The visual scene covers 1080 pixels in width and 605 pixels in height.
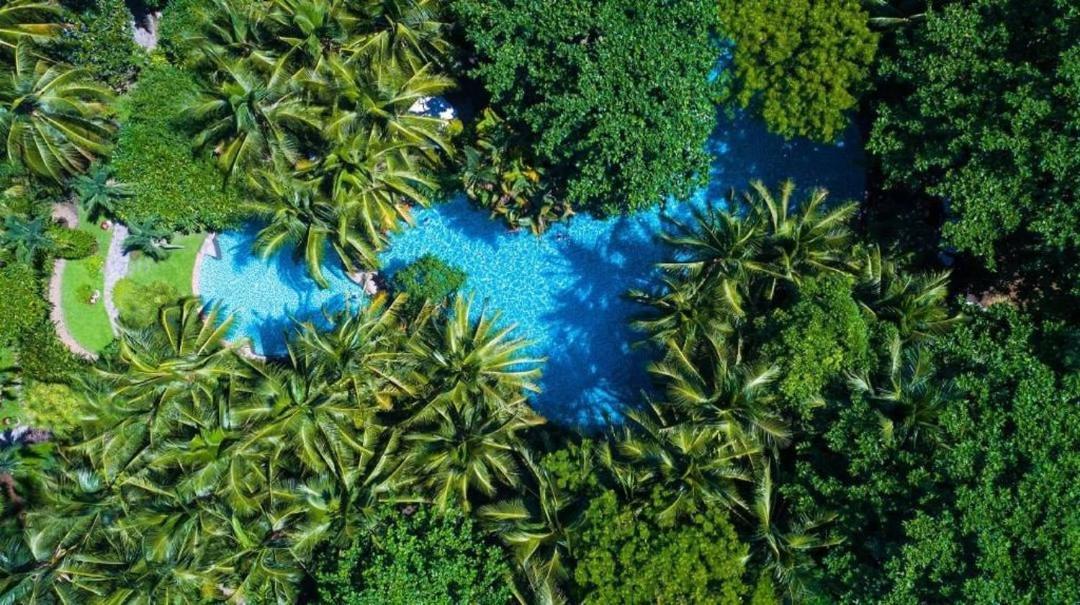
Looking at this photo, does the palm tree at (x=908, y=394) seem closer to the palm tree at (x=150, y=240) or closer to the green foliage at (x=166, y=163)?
the green foliage at (x=166, y=163)

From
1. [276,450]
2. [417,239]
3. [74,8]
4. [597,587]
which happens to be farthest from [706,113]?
[74,8]

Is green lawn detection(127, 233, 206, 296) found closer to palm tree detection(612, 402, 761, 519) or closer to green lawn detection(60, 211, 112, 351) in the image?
green lawn detection(60, 211, 112, 351)

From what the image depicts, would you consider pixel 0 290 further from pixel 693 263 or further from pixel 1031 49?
pixel 1031 49

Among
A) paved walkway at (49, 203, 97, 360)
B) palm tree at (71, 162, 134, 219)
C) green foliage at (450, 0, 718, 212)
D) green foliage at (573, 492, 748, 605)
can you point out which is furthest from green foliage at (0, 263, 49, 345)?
green foliage at (573, 492, 748, 605)

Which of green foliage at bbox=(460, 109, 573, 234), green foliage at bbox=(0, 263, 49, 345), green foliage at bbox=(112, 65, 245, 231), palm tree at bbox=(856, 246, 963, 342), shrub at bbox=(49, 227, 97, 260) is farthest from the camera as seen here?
shrub at bbox=(49, 227, 97, 260)

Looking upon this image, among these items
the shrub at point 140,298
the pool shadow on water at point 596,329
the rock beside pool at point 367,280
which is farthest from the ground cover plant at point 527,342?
the shrub at point 140,298

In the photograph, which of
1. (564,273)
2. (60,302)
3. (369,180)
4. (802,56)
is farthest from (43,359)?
(802,56)

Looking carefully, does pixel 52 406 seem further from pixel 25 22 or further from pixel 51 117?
pixel 25 22
